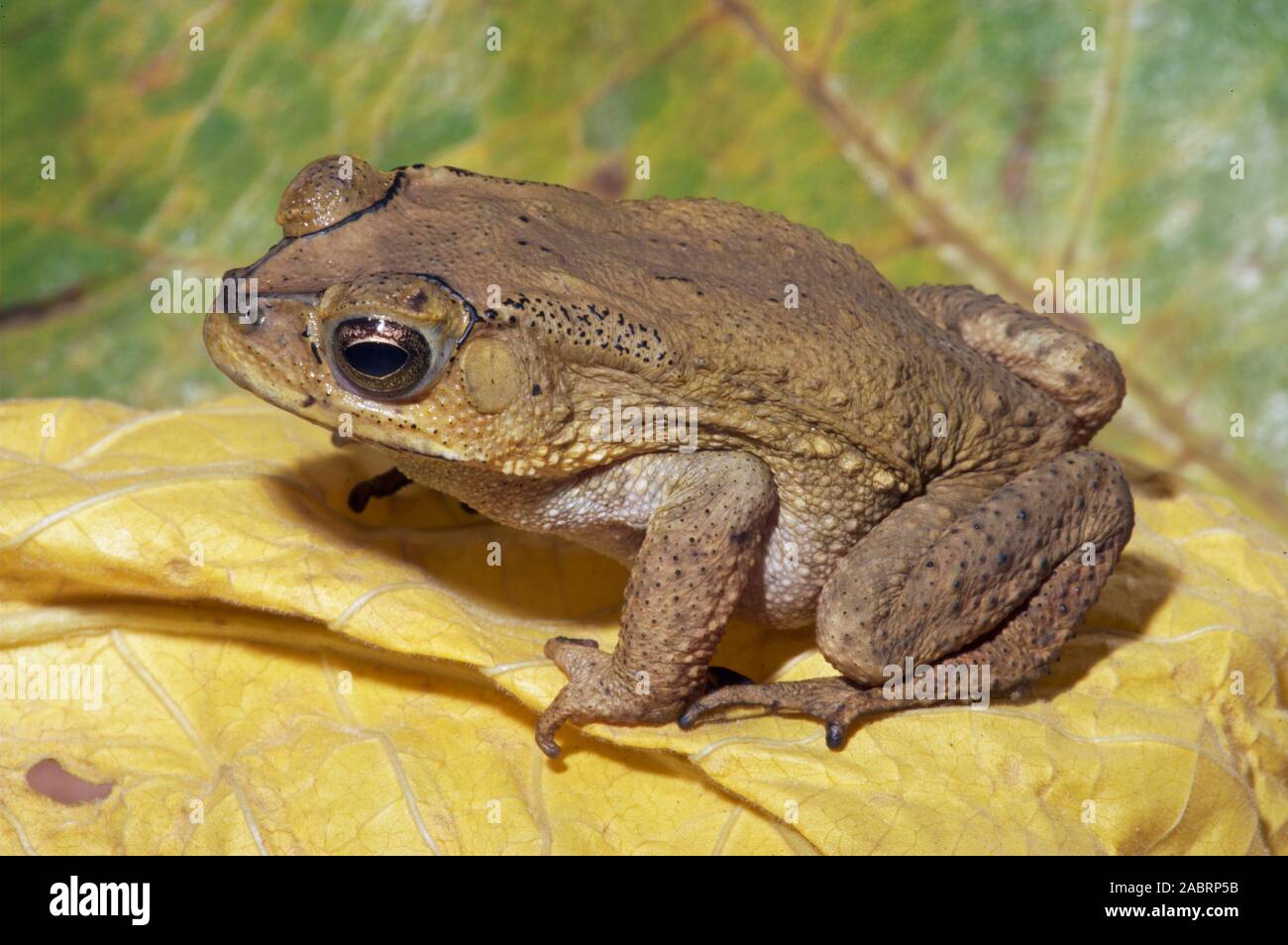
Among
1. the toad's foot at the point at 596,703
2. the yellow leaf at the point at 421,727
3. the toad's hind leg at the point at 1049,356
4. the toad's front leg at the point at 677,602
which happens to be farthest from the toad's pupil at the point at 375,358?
the toad's hind leg at the point at 1049,356

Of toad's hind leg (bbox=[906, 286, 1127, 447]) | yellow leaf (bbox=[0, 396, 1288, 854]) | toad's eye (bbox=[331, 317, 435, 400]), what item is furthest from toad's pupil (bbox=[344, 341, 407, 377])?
toad's hind leg (bbox=[906, 286, 1127, 447])

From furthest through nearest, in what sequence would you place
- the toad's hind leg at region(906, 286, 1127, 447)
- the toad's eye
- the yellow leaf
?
1. the toad's hind leg at region(906, 286, 1127, 447)
2. the yellow leaf
3. the toad's eye

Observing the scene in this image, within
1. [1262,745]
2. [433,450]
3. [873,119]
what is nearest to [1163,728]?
[1262,745]

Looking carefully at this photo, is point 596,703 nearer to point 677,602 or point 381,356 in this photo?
point 677,602

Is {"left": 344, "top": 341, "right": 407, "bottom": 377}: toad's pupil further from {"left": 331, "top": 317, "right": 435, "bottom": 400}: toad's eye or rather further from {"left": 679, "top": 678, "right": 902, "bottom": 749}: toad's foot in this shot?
{"left": 679, "top": 678, "right": 902, "bottom": 749}: toad's foot

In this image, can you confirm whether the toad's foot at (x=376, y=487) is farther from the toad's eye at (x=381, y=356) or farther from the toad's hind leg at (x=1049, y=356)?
the toad's hind leg at (x=1049, y=356)

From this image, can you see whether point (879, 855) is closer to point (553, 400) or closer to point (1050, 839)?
point (1050, 839)
